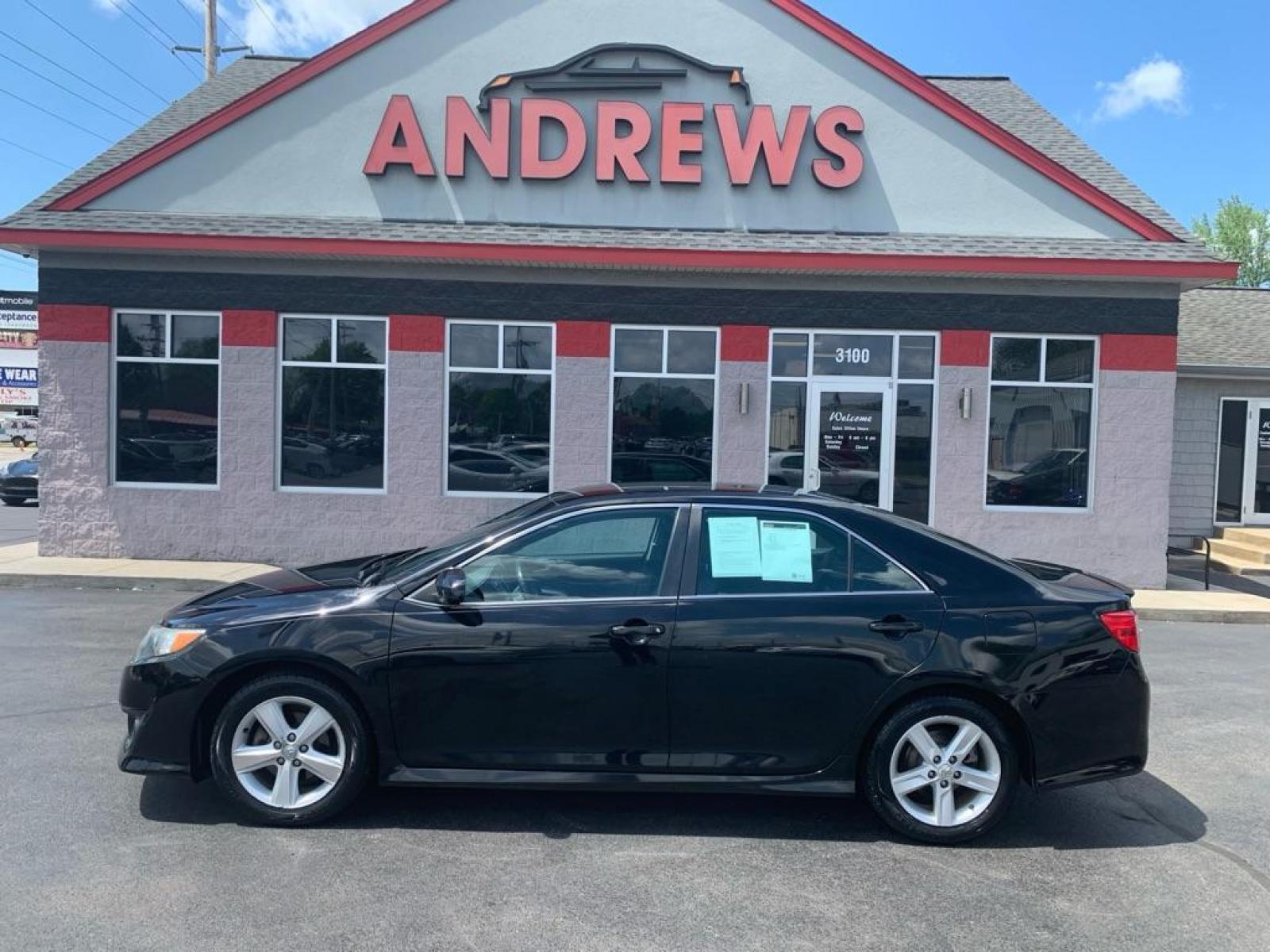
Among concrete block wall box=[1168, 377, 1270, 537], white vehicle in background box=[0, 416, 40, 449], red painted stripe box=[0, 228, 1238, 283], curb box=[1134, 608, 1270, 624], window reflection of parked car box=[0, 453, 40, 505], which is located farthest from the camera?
white vehicle in background box=[0, 416, 40, 449]

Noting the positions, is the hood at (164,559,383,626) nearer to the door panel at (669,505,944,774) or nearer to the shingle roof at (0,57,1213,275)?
the door panel at (669,505,944,774)

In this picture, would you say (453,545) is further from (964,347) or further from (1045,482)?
(1045,482)

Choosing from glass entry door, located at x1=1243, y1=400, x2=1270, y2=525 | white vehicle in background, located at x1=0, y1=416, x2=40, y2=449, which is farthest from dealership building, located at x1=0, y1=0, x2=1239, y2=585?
white vehicle in background, located at x1=0, y1=416, x2=40, y2=449

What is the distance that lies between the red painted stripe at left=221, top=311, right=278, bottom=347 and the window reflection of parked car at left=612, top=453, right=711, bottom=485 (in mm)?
4432

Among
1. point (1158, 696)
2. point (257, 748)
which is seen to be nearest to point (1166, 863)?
point (1158, 696)

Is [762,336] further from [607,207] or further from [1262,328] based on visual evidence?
[1262,328]

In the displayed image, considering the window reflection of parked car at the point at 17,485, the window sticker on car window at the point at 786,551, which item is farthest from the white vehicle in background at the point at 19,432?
the window sticker on car window at the point at 786,551

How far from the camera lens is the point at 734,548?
457cm

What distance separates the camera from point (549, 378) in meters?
11.6

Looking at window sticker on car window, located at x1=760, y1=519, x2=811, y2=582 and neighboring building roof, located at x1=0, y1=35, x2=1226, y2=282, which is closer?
window sticker on car window, located at x1=760, y1=519, x2=811, y2=582

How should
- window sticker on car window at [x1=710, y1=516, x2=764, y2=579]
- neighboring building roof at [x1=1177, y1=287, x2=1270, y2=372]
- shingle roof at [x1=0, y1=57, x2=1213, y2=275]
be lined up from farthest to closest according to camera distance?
neighboring building roof at [x1=1177, y1=287, x2=1270, y2=372]
shingle roof at [x1=0, y1=57, x2=1213, y2=275]
window sticker on car window at [x1=710, y1=516, x2=764, y2=579]

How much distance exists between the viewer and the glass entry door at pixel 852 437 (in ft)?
38.0

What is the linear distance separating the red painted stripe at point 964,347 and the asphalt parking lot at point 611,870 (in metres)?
6.69

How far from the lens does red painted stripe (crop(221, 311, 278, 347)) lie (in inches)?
456
